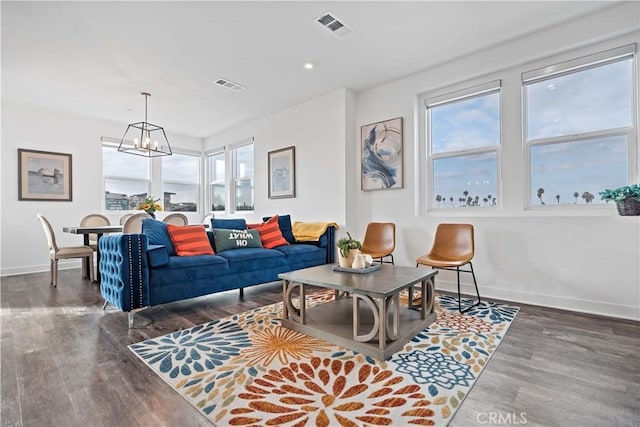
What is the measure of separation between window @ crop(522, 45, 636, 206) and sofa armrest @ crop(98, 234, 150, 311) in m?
3.80

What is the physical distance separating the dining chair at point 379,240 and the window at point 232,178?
2.92 meters

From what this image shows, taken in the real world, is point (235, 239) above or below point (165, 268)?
above

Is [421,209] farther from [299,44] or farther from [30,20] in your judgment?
[30,20]

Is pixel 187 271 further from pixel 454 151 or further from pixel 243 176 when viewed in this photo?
pixel 243 176

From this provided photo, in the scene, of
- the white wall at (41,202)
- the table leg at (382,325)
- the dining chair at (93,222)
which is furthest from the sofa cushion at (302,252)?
the white wall at (41,202)

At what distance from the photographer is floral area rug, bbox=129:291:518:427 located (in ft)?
4.71

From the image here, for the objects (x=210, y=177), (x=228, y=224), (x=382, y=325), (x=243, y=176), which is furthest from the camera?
(x=210, y=177)

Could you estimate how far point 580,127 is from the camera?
3.01 m

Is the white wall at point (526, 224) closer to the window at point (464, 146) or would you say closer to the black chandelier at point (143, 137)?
the window at point (464, 146)

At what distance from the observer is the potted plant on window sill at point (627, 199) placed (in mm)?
2477

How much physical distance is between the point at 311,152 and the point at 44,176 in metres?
4.53

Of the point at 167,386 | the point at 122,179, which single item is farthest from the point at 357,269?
the point at 122,179

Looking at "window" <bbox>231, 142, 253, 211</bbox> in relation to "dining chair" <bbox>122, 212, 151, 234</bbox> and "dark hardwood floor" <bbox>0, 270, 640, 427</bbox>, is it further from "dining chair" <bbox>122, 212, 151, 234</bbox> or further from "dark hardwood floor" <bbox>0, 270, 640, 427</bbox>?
"dark hardwood floor" <bbox>0, 270, 640, 427</bbox>

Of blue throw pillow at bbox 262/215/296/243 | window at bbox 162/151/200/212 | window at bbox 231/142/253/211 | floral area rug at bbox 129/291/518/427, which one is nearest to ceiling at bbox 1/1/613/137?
window at bbox 231/142/253/211
